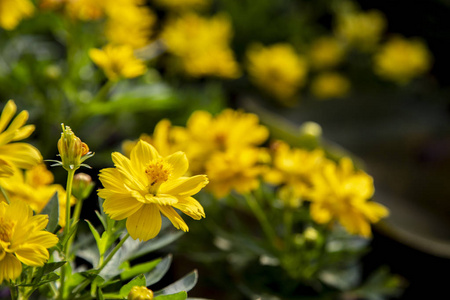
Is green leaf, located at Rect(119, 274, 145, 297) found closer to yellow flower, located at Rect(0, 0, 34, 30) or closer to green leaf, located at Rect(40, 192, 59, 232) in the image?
green leaf, located at Rect(40, 192, 59, 232)

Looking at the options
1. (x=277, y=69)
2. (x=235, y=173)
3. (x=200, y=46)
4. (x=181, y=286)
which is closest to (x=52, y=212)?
(x=181, y=286)

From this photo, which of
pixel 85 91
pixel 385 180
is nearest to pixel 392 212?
pixel 385 180

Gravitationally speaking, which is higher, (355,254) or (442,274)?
(355,254)

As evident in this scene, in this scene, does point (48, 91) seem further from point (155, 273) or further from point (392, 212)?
point (392, 212)

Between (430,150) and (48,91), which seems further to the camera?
(430,150)

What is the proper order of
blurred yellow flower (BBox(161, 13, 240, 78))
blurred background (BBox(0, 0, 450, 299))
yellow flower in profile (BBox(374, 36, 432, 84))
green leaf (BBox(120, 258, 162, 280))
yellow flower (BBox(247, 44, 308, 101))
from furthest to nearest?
yellow flower in profile (BBox(374, 36, 432, 84)) → yellow flower (BBox(247, 44, 308, 101)) → blurred yellow flower (BBox(161, 13, 240, 78)) → blurred background (BBox(0, 0, 450, 299)) → green leaf (BBox(120, 258, 162, 280))

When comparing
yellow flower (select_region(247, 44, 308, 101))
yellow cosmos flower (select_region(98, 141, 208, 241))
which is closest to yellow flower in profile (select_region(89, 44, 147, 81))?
yellow cosmos flower (select_region(98, 141, 208, 241))

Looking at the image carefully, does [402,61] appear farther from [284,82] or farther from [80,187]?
[80,187]

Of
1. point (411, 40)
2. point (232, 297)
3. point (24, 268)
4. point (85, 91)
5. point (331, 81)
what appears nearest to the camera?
point (24, 268)

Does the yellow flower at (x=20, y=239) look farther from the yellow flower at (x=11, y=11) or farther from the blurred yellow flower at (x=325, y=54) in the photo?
the blurred yellow flower at (x=325, y=54)
